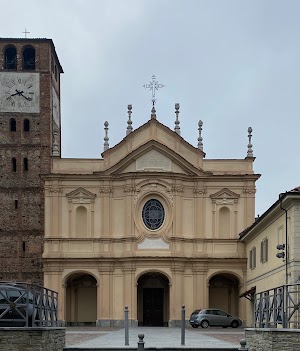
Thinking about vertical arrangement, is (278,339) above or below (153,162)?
below

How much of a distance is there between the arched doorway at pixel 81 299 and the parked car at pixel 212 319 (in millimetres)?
8284

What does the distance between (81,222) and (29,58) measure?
16.5 m

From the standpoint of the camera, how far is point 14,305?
81.0ft

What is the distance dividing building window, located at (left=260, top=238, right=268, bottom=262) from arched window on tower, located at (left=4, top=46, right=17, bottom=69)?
27173 mm

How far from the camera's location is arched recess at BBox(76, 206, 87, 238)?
5662cm

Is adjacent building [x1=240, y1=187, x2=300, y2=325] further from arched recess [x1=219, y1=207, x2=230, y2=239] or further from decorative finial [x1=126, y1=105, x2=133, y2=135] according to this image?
decorative finial [x1=126, y1=105, x2=133, y2=135]

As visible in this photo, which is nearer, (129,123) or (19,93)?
(129,123)

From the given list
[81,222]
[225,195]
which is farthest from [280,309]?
[81,222]

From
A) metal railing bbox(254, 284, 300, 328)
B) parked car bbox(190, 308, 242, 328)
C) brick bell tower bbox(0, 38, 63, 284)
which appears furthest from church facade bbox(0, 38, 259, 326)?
metal railing bbox(254, 284, 300, 328)

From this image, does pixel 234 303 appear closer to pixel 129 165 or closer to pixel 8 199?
pixel 129 165

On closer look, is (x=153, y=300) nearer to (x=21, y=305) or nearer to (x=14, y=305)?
(x=21, y=305)

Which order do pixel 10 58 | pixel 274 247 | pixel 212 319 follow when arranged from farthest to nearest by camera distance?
1. pixel 10 58
2. pixel 212 319
3. pixel 274 247

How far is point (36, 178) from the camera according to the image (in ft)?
207

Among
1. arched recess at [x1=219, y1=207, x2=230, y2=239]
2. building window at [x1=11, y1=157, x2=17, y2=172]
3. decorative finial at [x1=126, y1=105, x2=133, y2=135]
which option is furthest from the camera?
building window at [x1=11, y1=157, x2=17, y2=172]
